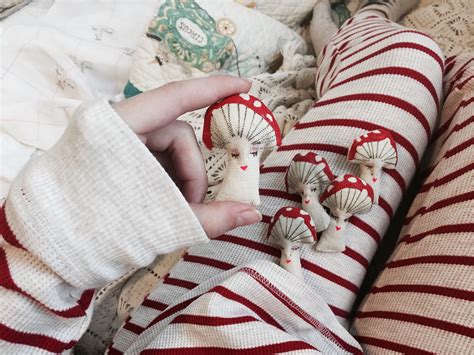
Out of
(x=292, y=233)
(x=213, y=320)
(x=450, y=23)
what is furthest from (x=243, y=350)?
(x=450, y=23)

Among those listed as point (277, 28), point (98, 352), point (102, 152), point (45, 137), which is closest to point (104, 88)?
point (45, 137)

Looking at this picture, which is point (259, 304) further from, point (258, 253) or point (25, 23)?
point (25, 23)

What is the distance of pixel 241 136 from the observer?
0.46 m

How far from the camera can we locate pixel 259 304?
0.45m

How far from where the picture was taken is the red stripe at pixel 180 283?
1.78 feet

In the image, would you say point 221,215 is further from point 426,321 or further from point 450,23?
point 450,23

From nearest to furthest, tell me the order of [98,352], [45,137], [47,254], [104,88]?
[47,254] < [98,352] < [45,137] < [104,88]

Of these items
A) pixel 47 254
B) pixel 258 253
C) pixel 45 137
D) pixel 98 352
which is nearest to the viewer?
pixel 47 254

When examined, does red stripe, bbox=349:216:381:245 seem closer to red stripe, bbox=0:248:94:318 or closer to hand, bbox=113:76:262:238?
hand, bbox=113:76:262:238

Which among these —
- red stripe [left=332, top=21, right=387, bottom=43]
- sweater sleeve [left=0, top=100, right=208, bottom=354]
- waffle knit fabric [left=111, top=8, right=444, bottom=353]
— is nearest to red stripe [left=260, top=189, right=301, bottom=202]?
waffle knit fabric [left=111, top=8, right=444, bottom=353]

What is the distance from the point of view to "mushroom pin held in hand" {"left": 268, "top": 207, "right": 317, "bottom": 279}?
0.50 meters

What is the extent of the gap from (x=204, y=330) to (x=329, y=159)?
0.28 metres

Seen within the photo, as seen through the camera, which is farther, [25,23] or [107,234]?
[25,23]

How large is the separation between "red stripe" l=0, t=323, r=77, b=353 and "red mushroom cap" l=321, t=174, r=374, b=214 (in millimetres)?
310
